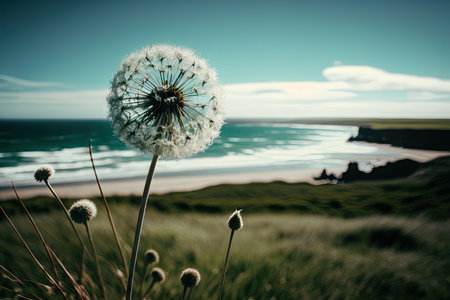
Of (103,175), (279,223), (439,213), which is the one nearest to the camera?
(439,213)

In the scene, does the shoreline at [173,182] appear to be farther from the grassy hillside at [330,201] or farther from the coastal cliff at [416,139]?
the coastal cliff at [416,139]

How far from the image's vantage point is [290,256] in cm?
566

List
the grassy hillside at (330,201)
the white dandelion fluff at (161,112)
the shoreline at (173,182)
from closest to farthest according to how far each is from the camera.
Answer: the white dandelion fluff at (161,112), the grassy hillside at (330,201), the shoreline at (173,182)

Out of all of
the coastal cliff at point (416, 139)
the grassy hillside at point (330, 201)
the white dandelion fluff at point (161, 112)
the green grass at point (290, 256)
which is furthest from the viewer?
the coastal cliff at point (416, 139)

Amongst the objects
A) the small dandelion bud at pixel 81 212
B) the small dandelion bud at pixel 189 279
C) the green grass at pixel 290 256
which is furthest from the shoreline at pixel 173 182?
the small dandelion bud at pixel 189 279

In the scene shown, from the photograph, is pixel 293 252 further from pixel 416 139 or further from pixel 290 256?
pixel 416 139

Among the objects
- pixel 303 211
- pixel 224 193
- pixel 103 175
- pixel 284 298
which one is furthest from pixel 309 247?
pixel 103 175

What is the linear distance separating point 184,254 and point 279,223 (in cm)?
450

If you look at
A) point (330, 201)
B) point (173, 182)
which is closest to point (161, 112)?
point (330, 201)

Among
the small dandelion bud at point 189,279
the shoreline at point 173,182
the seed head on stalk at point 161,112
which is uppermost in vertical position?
the seed head on stalk at point 161,112

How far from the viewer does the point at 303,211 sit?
11617mm

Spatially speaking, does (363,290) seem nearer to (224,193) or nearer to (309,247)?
(309,247)

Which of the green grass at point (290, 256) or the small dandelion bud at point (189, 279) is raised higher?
the small dandelion bud at point (189, 279)

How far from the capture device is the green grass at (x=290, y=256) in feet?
14.1
